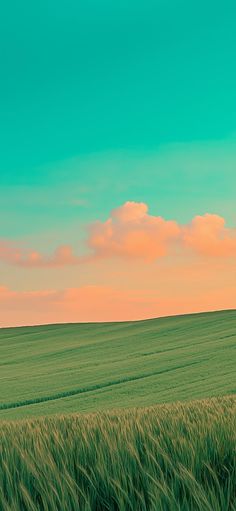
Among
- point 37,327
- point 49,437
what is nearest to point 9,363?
point 37,327

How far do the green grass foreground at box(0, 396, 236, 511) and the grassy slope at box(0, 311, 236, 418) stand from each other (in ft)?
48.0

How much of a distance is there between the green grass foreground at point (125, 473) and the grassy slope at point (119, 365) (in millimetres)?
14640

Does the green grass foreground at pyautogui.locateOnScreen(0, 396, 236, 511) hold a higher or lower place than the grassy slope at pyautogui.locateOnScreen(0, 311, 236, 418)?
lower

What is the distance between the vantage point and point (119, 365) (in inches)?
1005

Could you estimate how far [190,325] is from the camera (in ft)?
117

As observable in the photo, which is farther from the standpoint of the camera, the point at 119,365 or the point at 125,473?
the point at 119,365

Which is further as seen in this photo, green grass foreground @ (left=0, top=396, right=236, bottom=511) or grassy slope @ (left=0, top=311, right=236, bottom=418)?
grassy slope @ (left=0, top=311, right=236, bottom=418)

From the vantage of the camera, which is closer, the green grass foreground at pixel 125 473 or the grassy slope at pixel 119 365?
the green grass foreground at pixel 125 473

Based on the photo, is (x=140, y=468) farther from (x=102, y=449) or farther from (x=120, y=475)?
(x=102, y=449)

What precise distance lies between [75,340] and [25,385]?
12.7 metres

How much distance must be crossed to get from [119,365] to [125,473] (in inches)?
915

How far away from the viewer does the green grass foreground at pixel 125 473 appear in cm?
216

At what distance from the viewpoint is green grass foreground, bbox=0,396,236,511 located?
2162 mm

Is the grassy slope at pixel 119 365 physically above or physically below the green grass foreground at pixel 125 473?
above
